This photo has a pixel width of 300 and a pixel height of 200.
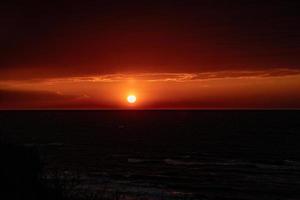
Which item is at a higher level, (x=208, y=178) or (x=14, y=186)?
(x=208, y=178)

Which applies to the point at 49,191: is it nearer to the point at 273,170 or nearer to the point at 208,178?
the point at 208,178

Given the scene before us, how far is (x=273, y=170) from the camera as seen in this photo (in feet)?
186

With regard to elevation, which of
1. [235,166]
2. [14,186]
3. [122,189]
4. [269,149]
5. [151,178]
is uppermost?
[269,149]

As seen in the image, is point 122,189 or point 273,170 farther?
point 273,170

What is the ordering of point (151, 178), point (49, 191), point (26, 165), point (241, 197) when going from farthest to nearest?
point (151, 178) → point (241, 197) → point (26, 165) → point (49, 191)

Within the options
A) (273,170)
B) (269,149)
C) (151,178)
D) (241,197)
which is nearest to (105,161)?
(151,178)

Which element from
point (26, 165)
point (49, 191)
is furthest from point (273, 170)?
point (49, 191)

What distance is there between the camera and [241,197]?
Result: 132ft

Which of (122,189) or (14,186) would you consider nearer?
(14,186)

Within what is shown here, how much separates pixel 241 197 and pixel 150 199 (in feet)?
29.7

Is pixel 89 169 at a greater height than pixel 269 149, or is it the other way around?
pixel 269 149

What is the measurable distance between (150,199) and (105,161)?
2852 cm

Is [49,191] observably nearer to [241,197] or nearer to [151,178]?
[241,197]

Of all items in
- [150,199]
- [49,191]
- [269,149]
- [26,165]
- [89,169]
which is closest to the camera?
[49,191]
